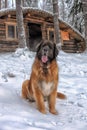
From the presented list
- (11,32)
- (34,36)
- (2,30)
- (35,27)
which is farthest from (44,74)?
(34,36)

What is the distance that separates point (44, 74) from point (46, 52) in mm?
408

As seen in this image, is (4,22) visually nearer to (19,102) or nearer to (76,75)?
(76,75)

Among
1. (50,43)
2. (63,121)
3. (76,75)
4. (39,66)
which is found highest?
(50,43)

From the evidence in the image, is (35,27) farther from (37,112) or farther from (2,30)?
(37,112)

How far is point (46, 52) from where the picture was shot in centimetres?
536

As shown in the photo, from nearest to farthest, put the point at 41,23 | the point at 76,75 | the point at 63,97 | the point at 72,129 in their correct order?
the point at 72,129 < the point at 63,97 < the point at 76,75 < the point at 41,23

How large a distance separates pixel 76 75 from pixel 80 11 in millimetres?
15351

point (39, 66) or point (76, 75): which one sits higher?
point (39, 66)

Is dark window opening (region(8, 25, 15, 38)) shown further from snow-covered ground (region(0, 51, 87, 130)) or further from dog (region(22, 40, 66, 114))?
dog (region(22, 40, 66, 114))

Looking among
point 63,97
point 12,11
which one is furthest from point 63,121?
point 12,11

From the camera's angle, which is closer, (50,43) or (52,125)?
(52,125)

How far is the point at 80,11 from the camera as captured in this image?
2480 centimetres

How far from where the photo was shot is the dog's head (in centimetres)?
535

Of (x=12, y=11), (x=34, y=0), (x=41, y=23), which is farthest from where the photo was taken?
(x=34, y=0)
